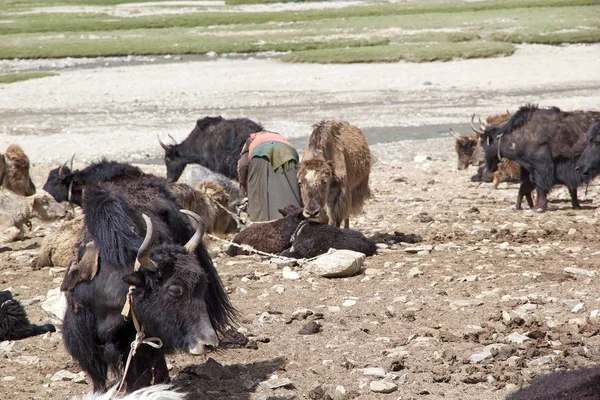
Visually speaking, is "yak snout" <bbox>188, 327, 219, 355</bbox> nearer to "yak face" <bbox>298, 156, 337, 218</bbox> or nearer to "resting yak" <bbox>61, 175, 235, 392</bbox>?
"resting yak" <bbox>61, 175, 235, 392</bbox>

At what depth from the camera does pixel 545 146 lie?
13.3m

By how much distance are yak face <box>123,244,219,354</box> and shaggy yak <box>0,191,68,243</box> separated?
6.70m

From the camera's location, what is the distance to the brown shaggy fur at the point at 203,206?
1071 cm

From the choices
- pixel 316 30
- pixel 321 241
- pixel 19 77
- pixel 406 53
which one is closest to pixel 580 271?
pixel 321 241

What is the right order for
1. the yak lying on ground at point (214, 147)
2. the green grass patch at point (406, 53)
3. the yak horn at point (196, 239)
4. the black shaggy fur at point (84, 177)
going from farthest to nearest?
the green grass patch at point (406, 53) → the yak lying on ground at point (214, 147) → the black shaggy fur at point (84, 177) → the yak horn at point (196, 239)

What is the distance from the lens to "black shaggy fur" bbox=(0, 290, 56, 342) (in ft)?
24.4

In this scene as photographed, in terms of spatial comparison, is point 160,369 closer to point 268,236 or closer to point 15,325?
point 15,325

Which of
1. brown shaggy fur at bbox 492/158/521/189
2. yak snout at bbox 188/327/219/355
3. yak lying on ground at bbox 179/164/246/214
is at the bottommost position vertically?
brown shaggy fur at bbox 492/158/521/189

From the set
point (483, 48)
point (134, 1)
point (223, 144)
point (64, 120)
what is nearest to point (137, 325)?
point (223, 144)

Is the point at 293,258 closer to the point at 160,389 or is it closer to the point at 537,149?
the point at 160,389

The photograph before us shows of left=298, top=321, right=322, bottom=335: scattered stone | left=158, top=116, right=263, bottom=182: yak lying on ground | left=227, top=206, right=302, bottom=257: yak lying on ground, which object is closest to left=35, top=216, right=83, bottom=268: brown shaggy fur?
left=227, top=206, right=302, bottom=257: yak lying on ground

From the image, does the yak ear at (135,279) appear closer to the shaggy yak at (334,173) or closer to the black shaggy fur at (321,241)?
the black shaggy fur at (321,241)

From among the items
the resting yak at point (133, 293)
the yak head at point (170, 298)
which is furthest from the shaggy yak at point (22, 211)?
the yak head at point (170, 298)

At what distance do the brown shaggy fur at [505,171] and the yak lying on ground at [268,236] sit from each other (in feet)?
18.3
